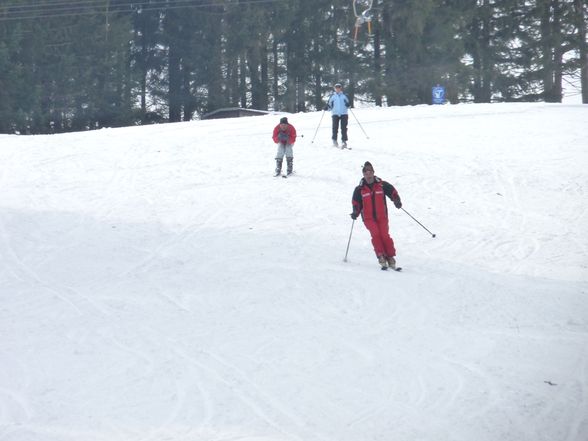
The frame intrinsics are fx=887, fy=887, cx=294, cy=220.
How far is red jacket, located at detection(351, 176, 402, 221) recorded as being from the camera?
497 inches

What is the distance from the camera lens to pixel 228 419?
726cm

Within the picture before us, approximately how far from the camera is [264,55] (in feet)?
151

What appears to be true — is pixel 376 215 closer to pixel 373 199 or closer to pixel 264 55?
pixel 373 199

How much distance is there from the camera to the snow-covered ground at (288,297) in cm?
741

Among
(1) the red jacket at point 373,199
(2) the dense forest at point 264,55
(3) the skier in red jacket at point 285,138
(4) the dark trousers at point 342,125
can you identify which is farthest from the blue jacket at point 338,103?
(2) the dense forest at point 264,55

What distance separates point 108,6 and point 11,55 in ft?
19.7

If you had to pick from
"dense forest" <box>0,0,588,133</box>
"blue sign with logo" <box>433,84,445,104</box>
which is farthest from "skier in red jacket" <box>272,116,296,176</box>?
"dense forest" <box>0,0,588,133</box>

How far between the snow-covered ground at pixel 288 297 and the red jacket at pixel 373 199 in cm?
80

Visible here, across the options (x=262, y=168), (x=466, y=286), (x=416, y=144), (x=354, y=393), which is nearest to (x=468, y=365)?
(x=354, y=393)

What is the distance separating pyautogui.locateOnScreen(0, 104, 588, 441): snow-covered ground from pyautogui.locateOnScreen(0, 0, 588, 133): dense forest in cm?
2061

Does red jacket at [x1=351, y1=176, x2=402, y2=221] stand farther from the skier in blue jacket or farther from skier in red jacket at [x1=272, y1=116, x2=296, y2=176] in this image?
the skier in blue jacket

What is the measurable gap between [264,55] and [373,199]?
34634mm

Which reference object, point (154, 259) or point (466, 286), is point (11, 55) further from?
point (466, 286)

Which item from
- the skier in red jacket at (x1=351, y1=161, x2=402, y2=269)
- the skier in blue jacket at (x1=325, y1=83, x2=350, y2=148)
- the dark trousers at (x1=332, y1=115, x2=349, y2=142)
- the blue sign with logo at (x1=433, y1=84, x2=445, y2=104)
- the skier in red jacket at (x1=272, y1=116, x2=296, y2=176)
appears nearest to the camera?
the skier in red jacket at (x1=351, y1=161, x2=402, y2=269)
